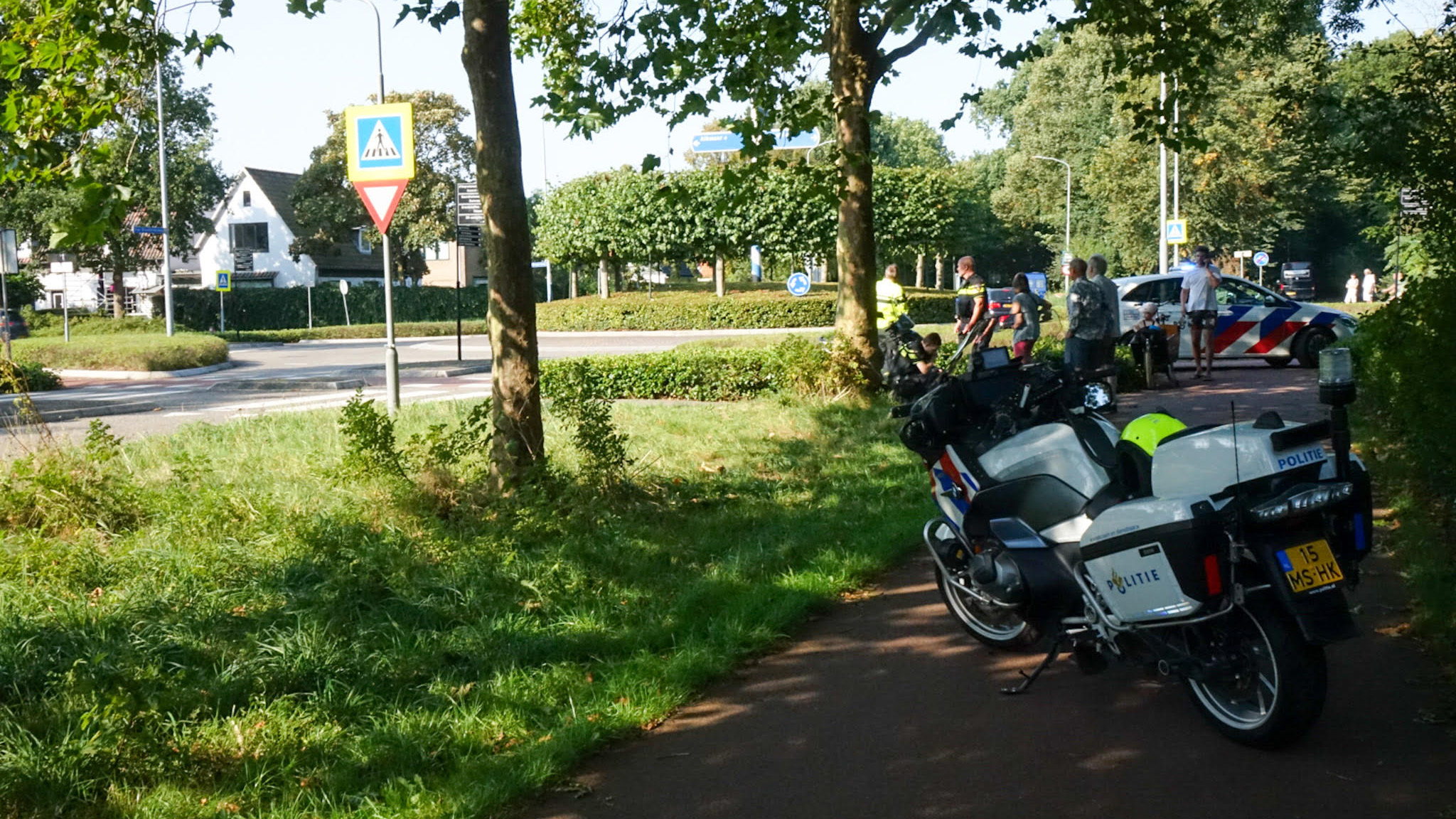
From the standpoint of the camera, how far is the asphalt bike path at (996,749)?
416cm

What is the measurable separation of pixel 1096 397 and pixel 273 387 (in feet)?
65.7

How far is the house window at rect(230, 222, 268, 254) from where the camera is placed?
247 ft

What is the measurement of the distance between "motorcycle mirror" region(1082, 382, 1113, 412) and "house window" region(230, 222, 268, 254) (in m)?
75.6

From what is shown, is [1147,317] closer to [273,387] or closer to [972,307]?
[972,307]

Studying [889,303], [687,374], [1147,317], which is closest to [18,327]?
[687,374]

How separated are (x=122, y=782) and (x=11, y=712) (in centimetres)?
77

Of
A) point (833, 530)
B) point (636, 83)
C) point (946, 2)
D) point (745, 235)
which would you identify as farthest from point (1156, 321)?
point (745, 235)

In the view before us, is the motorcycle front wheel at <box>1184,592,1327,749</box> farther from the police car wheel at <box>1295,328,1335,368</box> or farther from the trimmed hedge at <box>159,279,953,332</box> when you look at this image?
the trimmed hedge at <box>159,279,953,332</box>

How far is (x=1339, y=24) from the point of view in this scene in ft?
35.4

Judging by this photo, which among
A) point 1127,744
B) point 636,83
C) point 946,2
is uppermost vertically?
point 946,2

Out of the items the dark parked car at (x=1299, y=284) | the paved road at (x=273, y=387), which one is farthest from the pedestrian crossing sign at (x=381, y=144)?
the dark parked car at (x=1299, y=284)

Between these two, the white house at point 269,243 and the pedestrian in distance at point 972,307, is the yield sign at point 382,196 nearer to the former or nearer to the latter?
the pedestrian in distance at point 972,307

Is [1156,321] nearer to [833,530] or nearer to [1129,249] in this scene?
[833,530]

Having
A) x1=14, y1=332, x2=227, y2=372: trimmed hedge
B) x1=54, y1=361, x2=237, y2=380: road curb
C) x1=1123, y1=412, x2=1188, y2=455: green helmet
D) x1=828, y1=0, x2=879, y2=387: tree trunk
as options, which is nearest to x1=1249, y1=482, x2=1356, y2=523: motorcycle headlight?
x1=1123, y1=412, x2=1188, y2=455: green helmet
